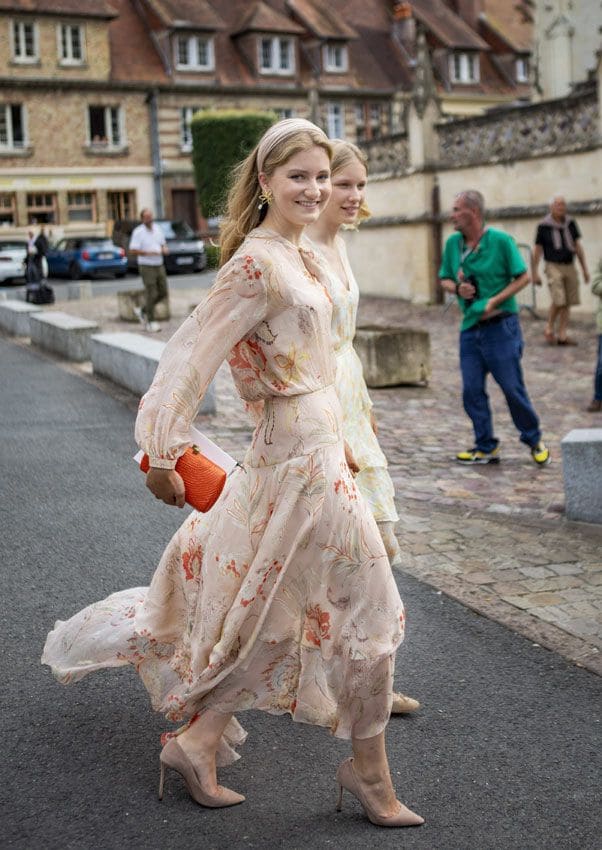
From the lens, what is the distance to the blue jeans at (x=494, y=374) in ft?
29.7

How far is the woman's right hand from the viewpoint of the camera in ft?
11.2

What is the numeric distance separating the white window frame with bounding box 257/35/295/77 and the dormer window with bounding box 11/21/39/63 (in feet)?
33.6

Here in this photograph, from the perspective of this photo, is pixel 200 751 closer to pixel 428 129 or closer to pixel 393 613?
pixel 393 613

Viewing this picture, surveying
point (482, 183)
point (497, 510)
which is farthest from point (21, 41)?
point (497, 510)

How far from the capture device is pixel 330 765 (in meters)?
3.96

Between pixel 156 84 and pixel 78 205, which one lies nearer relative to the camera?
pixel 78 205

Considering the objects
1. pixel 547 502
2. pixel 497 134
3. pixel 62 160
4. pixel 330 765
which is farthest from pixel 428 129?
pixel 62 160

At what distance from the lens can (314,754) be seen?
4.04m

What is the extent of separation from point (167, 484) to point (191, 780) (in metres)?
0.93

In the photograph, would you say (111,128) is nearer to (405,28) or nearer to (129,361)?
(405,28)

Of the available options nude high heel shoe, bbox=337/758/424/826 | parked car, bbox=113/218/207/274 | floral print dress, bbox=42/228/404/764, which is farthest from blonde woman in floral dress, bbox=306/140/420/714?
parked car, bbox=113/218/207/274

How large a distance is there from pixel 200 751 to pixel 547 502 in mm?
4683

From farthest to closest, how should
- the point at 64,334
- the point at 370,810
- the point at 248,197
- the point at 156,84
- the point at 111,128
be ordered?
the point at 156,84 → the point at 111,128 → the point at 64,334 → the point at 248,197 → the point at 370,810

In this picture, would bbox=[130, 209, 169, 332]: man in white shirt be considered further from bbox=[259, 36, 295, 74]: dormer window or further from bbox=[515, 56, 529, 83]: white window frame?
bbox=[515, 56, 529, 83]: white window frame
